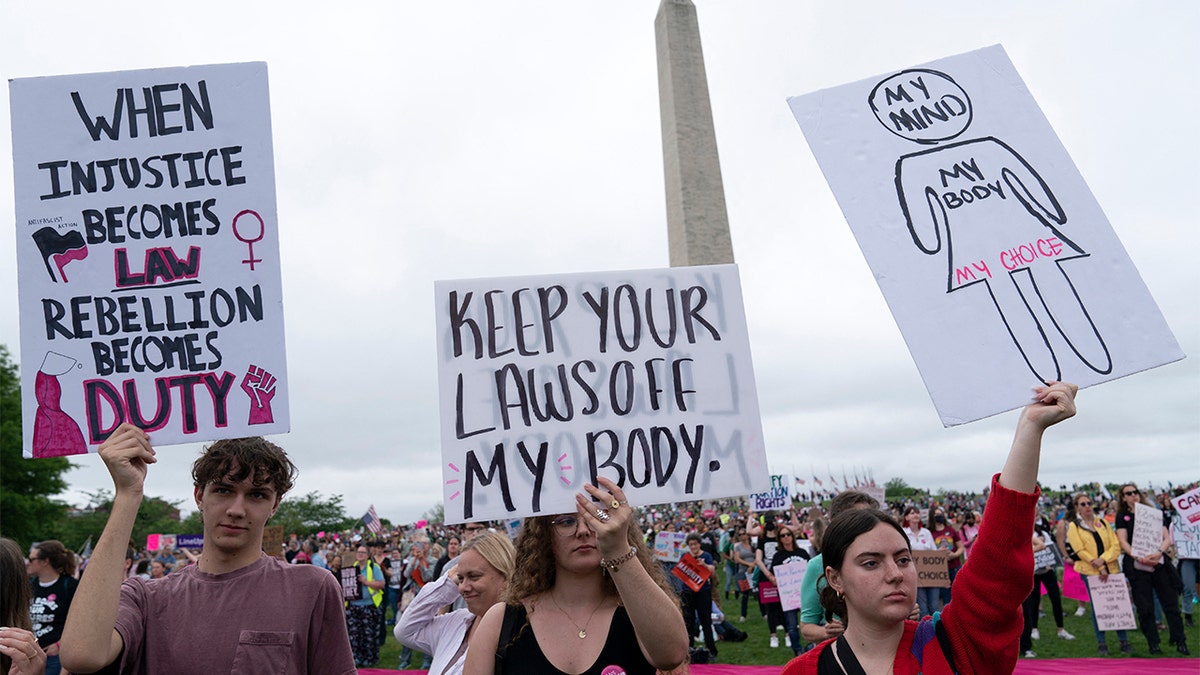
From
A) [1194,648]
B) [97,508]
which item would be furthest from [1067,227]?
[97,508]

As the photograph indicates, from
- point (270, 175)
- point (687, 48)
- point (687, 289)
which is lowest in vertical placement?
point (687, 289)

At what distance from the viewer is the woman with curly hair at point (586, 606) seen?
2.42 meters

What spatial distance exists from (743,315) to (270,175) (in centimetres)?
150

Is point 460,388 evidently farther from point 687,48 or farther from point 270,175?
point 687,48

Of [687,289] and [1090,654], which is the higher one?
[687,289]

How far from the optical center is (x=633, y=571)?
94.8 inches

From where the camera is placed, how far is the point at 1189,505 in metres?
10.1

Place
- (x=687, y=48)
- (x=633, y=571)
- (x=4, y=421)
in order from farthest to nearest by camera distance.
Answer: (x=4, y=421) → (x=687, y=48) → (x=633, y=571)

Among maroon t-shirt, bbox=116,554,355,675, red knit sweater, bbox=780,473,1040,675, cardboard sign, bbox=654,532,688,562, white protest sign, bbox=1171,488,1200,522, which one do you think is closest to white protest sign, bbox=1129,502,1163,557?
white protest sign, bbox=1171,488,1200,522

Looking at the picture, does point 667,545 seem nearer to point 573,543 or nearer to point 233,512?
point 573,543

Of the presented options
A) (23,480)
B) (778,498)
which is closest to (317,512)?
(23,480)

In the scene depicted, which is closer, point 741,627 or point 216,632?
point 216,632

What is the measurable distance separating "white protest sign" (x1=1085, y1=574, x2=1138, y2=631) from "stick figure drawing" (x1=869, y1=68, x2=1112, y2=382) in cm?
831

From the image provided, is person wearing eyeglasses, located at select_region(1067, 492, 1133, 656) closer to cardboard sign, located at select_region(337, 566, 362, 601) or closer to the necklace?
cardboard sign, located at select_region(337, 566, 362, 601)
